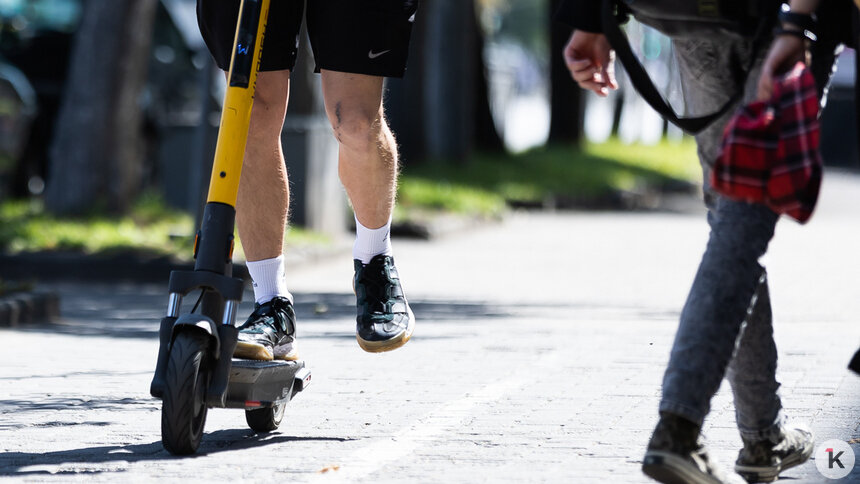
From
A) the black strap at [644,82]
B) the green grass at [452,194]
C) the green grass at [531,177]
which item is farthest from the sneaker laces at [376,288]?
the green grass at [531,177]

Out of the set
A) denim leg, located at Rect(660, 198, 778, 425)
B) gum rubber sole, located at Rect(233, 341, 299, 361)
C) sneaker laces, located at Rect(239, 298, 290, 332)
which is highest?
denim leg, located at Rect(660, 198, 778, 425)

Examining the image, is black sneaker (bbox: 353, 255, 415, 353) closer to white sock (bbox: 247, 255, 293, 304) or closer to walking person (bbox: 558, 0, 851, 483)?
white sock (bbox: 247, 255, 293, 304)

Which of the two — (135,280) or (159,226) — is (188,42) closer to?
(159,226)

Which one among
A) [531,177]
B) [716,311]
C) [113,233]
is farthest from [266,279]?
[531,177]

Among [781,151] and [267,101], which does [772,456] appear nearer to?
[781,151]

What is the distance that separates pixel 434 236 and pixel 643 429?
9270 millimetres

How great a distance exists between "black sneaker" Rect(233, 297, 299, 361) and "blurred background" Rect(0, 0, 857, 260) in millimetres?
5583

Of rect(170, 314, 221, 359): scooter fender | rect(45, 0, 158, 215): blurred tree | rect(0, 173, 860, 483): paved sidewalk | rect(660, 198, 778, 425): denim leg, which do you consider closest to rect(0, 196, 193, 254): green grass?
rect(45, 0, 158, 215): blurred tree

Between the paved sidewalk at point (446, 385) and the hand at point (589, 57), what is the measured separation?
1.00 metres

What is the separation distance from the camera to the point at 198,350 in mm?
3869

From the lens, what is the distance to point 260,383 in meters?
4.18

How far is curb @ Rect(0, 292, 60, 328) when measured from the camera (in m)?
7.78

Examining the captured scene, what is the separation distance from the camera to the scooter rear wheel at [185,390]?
3842 mm

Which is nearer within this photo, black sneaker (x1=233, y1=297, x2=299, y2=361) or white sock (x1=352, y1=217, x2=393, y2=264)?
black sneaker (x1=233, y1=297, x2=299, y2=361)
